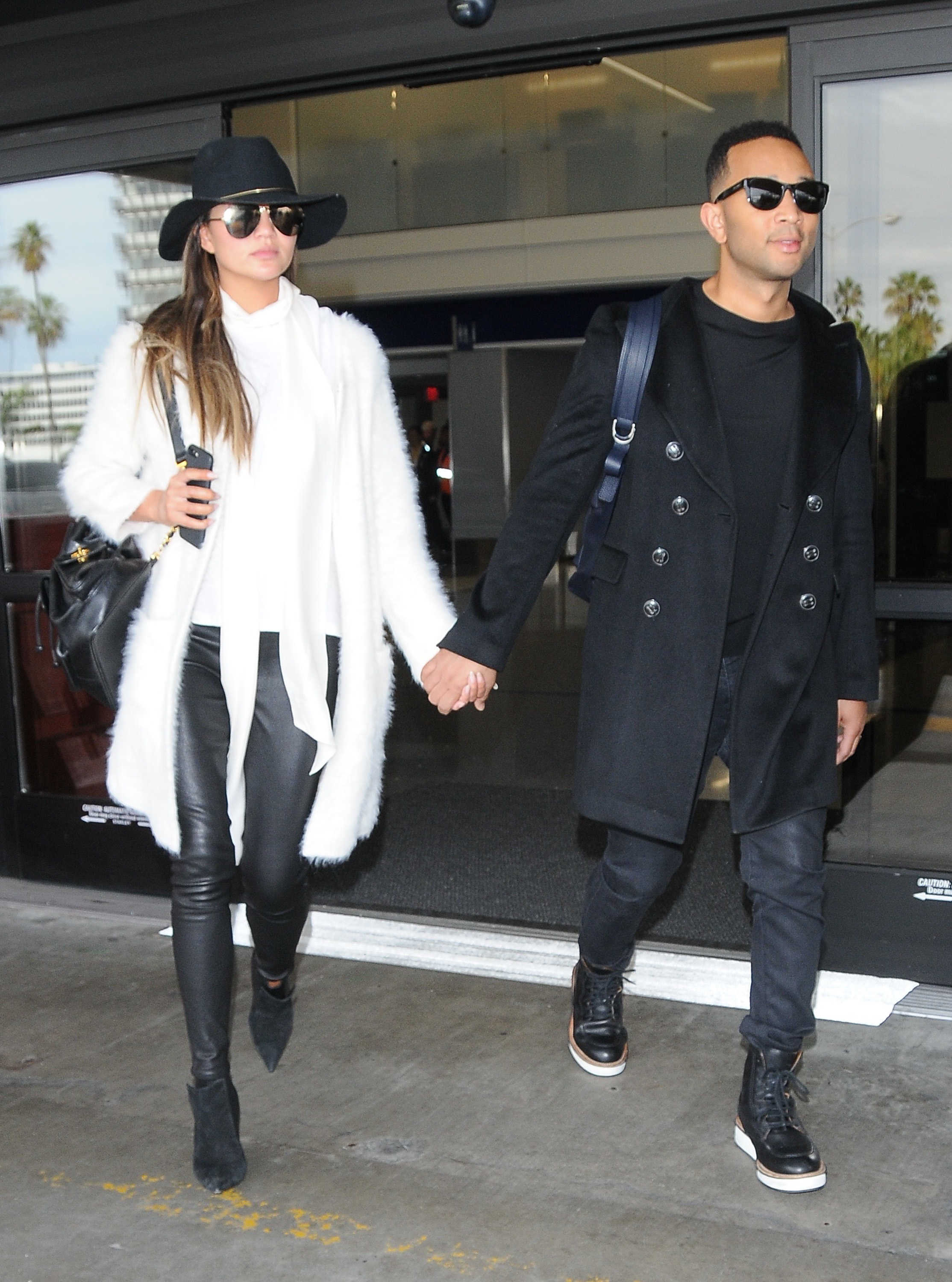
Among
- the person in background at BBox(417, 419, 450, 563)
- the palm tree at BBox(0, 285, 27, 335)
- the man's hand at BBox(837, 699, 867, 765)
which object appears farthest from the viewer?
the person in background at BBox(417, 419, 450, 563)

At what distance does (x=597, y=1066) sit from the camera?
11.3ft

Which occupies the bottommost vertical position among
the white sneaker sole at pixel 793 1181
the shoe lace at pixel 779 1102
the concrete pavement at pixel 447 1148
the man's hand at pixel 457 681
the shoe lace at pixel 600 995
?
→ the concrete pavement at pixel 447 1148

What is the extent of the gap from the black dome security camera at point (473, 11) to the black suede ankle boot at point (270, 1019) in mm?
2697

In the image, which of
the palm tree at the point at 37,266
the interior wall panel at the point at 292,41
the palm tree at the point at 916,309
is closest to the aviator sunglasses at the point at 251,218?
the interior wall panel at the point at 292,41

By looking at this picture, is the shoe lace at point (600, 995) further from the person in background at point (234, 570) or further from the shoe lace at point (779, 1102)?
the person in background at point (234, 570)

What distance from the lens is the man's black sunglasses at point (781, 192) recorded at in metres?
2.90

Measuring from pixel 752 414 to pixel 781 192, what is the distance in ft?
1.48

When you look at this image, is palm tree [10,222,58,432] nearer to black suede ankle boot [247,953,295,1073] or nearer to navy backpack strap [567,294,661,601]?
black suede ankle boot [247,953,295,1073]

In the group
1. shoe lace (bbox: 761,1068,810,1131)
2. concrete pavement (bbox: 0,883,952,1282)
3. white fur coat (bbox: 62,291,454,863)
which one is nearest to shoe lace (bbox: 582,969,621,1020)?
concrete pavement (bbox: 0,883,952,1282)

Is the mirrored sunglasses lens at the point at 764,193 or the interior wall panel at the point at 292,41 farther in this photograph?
the interior wall panel at the point at 292,41

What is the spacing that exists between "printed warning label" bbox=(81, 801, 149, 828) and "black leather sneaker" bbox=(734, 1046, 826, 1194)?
8.38ft

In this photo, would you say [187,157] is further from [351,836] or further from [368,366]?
[351,836]

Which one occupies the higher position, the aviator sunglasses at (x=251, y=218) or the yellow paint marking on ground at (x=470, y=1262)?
the aviator sunglasses at (x=251, y=218)

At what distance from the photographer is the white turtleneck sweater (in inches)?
117
